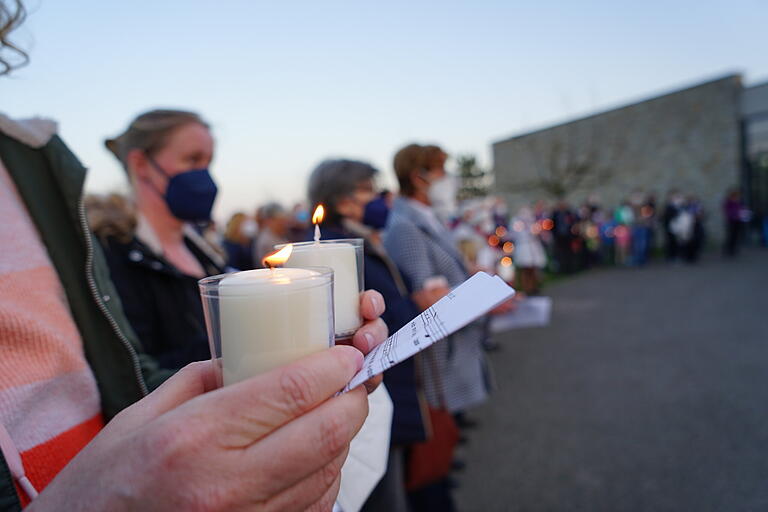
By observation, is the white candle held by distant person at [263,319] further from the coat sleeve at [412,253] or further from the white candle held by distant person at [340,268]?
the coat sleeve at [412,253]

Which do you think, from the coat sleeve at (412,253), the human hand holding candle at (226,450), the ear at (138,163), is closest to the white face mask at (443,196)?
the coat sleeve at (412,253)

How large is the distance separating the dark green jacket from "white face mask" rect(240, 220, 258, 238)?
19.7 feet

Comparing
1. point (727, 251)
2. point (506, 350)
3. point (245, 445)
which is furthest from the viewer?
point (727, 251)

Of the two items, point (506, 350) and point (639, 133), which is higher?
point (639, 133)

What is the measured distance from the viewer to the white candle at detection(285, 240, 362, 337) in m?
0.78

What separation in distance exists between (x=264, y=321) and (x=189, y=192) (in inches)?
65.5

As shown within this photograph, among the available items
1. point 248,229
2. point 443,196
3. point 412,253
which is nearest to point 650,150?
point 248,229

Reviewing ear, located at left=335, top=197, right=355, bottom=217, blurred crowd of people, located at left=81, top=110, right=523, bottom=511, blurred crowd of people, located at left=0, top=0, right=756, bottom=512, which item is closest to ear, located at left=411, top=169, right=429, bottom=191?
blurred crowd of people, located at left=81, top=110, right=523, bottom=511

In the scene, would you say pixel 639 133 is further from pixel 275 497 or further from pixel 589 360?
pixel 275 497

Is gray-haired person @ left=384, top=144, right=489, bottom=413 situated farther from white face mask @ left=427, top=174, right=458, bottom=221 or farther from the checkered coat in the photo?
white face mask @ left=427, top=174, right=458, bottom=221

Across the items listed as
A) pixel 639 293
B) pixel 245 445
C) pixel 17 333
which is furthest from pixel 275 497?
pixel 639 293

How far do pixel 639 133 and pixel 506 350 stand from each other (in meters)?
15.2

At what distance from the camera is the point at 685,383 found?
4250 millimetres

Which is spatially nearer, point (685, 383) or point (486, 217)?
point (685, 383)
